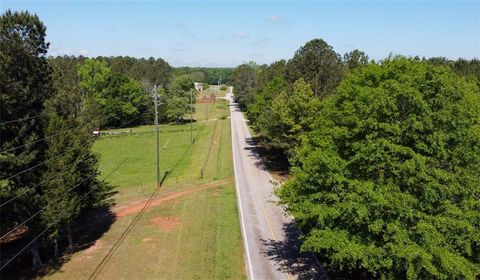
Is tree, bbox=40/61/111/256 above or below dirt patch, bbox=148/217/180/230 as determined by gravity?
above

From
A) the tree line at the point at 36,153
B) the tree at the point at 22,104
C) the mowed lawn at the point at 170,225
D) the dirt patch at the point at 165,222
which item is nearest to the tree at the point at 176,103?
the mowed lawn at the point at 170,225

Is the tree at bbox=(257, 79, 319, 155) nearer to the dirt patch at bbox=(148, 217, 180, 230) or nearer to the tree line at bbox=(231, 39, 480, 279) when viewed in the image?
the dirt patch at bbox=(148, 217, 180, 230)

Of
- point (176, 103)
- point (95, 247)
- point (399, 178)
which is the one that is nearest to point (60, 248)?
point (95, 247)

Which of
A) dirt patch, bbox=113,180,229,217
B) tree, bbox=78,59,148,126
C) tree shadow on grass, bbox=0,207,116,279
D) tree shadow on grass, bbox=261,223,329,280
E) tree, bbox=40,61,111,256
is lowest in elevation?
tree shadow on grass, bbox=0,207,116,279

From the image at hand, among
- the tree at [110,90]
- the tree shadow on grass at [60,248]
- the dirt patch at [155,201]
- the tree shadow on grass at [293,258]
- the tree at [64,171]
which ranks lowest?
the tree shadow on grass at [60,248]

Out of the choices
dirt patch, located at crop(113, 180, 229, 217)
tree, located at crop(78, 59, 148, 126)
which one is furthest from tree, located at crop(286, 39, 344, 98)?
tree, located at crop(78, 59, 148, 126)

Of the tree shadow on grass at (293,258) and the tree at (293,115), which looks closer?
the tree shadow on grass at (293,258)

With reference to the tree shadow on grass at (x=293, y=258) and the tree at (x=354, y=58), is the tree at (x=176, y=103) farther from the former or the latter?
the tree shadow on grass at (x=293, y=258)
